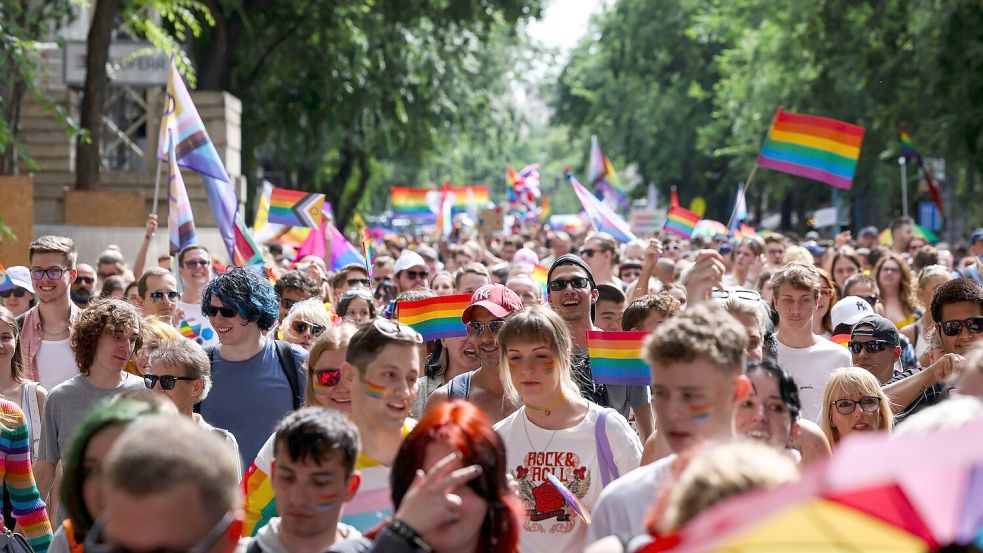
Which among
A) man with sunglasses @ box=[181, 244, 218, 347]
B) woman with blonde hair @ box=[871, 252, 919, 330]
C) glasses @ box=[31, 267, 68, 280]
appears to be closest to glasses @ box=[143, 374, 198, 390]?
glasses @ box=[31, 267, 68, 280]

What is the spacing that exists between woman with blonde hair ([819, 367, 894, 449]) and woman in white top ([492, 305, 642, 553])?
4.49 feet

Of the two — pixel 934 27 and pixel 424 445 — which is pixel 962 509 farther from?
pixel 934 27

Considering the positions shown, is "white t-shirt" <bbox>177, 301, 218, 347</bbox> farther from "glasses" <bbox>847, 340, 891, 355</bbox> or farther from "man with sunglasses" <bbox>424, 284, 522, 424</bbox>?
"glasses" <bbox>847, 340, 891, 355</bbox>

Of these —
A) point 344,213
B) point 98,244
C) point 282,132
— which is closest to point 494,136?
point 344,213

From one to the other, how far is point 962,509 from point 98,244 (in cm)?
1788

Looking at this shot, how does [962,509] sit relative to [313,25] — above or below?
below

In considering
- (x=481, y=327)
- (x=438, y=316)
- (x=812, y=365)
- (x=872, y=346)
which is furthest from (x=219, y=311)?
(x=872, y=346)

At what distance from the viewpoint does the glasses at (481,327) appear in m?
6.95

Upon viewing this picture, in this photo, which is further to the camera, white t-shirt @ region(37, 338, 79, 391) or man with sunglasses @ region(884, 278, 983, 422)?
white t-shirt @ region(37, 338, 79, 391)

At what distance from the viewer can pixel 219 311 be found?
22.8 feet

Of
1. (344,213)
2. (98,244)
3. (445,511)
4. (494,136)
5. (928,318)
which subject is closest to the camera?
(445,511)

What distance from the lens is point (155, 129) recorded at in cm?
2295

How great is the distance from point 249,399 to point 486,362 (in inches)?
40.6

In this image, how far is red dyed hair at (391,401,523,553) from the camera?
378 centimetres
